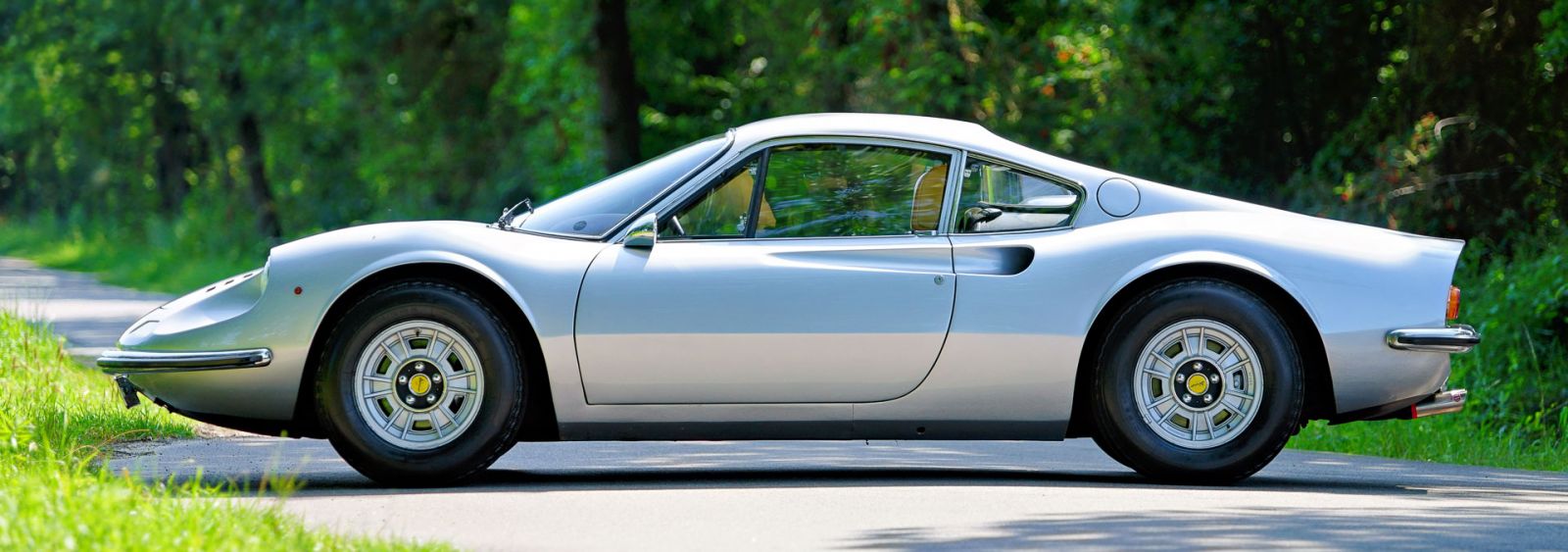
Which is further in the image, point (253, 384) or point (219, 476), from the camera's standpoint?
point (219, 476)

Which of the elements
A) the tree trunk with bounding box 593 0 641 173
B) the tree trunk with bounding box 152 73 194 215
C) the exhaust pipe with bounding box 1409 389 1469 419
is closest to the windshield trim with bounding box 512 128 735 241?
the exhaust pipe with bounding box 1409 389 1469 419

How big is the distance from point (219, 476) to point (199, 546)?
98.5 inches

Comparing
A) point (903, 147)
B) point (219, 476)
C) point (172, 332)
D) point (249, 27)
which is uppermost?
point (249, 27)

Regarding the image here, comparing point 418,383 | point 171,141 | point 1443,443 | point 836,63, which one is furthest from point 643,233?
point 171,141

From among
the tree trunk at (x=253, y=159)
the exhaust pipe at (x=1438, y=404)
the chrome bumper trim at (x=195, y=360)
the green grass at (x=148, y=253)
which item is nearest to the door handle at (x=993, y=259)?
the exhaust pipe at (x=1438, y=404)

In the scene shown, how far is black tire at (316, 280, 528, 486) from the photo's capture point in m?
6.99

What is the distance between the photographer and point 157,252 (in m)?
37.3

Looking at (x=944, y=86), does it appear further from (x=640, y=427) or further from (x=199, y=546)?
(x=199, y=546)

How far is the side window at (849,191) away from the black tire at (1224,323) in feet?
2.64

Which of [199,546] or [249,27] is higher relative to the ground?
[249,27]

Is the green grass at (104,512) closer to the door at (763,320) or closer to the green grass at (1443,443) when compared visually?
the door at (763,320)

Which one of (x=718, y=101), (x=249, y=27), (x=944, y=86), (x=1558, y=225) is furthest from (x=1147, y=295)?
(x=249, y=27)

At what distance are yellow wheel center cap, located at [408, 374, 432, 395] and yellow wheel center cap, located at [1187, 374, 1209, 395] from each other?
2.69 meters

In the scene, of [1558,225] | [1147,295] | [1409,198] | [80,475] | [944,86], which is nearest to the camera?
[80,475]
